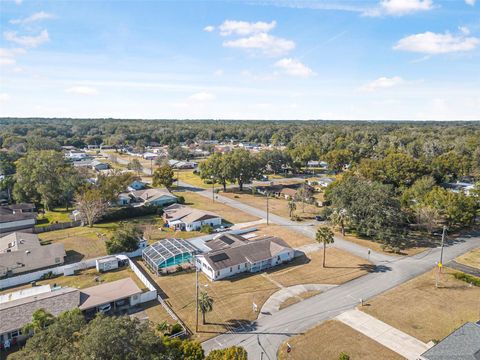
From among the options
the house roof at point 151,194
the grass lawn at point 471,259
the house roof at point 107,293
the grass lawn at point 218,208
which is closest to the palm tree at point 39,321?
the house roof at point 107,293

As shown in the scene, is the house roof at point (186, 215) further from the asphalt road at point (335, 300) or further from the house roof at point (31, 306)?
the house roof at point (31, 306)

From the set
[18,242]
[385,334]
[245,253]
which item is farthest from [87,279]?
[385,334]

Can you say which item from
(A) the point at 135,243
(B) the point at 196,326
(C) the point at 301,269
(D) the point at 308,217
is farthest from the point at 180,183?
(B) the point at 196,326

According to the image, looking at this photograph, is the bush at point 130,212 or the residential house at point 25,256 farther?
the bush at point 130,212

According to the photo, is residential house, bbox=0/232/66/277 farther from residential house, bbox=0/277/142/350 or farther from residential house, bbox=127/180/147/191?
residential house, bbox=127/180/147/191

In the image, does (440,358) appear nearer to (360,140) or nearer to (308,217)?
(308,217)

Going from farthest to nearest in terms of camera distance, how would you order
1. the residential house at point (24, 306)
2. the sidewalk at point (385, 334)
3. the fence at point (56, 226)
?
the fence at point (56, 226), the residential house at point (24, 306), the sidewalk at point (385, 334)

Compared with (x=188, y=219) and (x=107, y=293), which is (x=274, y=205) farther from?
(x=107, y=293)
